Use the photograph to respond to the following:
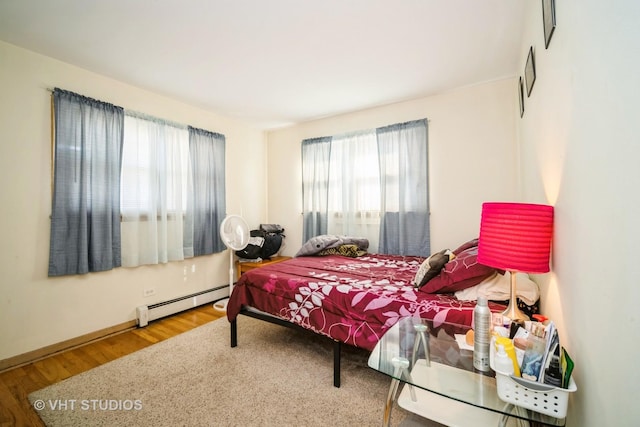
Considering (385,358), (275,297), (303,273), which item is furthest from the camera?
(303,273)

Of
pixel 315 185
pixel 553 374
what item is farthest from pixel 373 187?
pixel 553 374

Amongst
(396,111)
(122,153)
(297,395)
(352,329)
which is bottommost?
(297,395)

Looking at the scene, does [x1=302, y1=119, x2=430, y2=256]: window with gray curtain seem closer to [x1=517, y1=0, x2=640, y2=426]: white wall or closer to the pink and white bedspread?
the pink and white bedspread

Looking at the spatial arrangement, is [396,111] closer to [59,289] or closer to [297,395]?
[297,395]

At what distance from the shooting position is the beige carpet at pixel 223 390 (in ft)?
5.17

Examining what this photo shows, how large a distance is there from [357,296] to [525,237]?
1073 mm

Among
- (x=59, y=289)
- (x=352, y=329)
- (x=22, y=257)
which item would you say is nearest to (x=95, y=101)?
(x=22, y=257)

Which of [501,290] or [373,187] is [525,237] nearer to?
[501,290]

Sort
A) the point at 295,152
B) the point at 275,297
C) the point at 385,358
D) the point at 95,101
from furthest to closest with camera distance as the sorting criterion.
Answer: the point at 295,152, the point at 95,101, the point at 275,297, the point at 385,358

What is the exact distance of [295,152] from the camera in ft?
14.5

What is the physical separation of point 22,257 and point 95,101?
5.06ft

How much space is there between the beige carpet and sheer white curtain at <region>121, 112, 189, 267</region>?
114cm

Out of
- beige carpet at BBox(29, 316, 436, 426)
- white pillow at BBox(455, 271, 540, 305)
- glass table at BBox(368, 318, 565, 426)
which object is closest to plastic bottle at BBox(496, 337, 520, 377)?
glass table at BBox(368, 318, 565, 426)

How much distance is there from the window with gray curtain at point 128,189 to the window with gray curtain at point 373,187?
140cm
